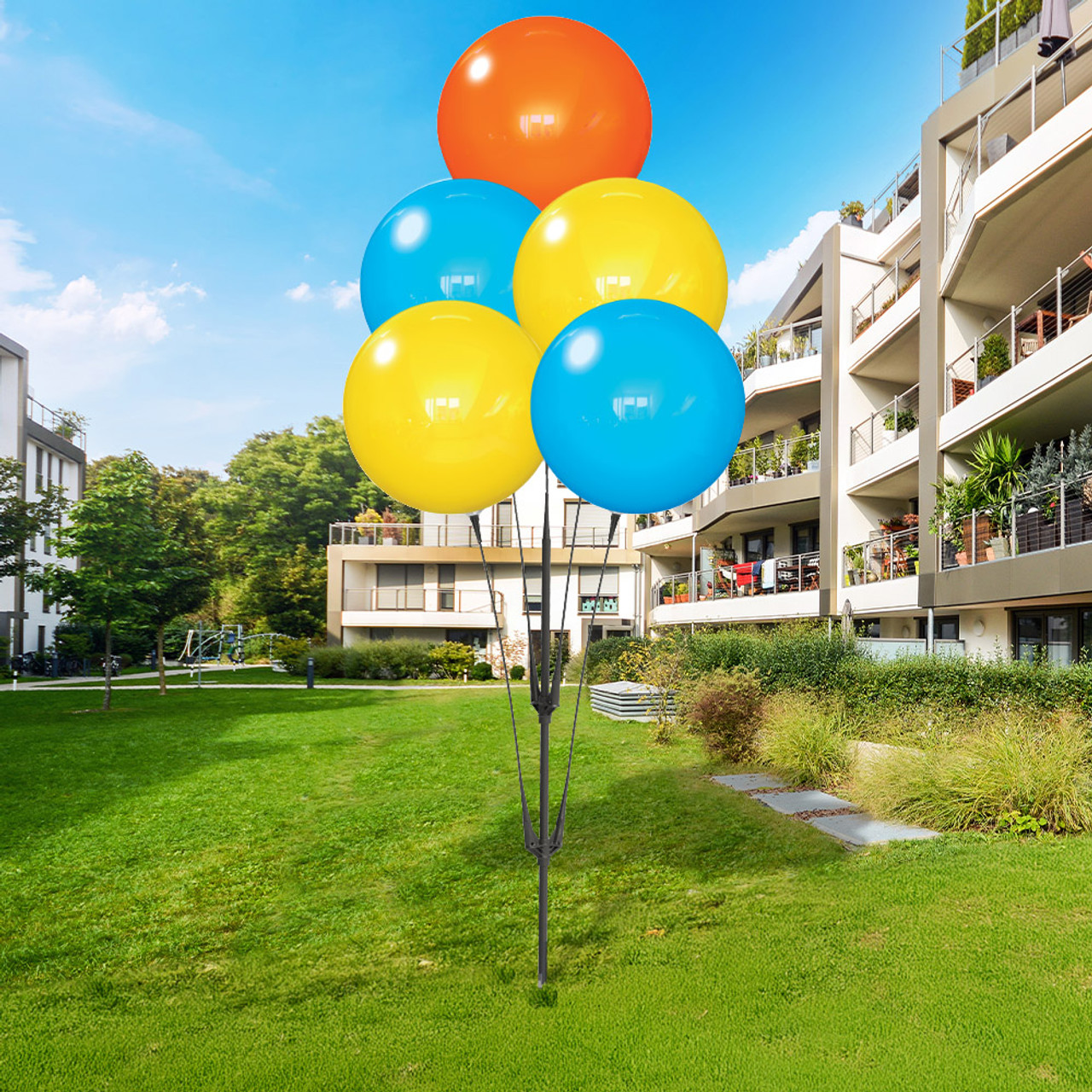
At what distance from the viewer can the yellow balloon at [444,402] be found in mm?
4250

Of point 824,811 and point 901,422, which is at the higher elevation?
point 901,422

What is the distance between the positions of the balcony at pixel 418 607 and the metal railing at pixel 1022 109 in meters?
23.3

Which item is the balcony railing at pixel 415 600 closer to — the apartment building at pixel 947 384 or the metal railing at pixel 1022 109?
the apartment building at pixel 947 384

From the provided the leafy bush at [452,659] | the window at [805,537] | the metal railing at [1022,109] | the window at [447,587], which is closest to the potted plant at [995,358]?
the metal railing at [1022,109]

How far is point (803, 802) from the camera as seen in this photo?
347 inches

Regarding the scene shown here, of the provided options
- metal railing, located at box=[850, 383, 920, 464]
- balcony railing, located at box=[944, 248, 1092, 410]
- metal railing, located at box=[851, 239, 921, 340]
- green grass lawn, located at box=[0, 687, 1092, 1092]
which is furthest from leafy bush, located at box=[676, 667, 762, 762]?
metal railing, located at box=[851, 239, 921, 340]

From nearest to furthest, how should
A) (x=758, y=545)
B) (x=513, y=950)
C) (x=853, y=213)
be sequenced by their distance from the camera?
(x=513, y=950) → (x=853, y=213) → (x=758, y=545)

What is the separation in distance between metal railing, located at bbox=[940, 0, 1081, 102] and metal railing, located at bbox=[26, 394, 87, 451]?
1524 inches

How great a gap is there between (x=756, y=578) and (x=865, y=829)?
16576 mm

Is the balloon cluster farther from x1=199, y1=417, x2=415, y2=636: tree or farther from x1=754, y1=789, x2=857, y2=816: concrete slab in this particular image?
x1=199, y1=417, x2=415, y2=636: tree

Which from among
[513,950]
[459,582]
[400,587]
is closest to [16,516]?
[400,587]

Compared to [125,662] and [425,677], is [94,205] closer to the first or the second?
[125,662]

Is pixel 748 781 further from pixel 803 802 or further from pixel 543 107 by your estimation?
pixel 543 107

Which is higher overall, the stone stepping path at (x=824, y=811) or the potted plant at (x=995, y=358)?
the potted plant at (x=995, y=358)
